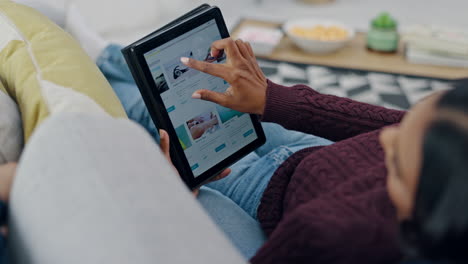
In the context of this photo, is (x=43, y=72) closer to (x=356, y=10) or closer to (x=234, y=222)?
(x=234, y=222)

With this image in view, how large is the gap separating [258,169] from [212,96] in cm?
24

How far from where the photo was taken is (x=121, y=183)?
1.64 feet

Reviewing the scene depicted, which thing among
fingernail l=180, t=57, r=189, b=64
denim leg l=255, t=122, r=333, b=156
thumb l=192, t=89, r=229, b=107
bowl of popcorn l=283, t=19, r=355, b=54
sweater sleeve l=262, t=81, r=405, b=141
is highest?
fingernail l=180, t=57, r=189, b=64

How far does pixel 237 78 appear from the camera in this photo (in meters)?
0.84

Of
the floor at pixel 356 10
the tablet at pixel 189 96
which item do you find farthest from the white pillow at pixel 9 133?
the floor at pixel 356 10

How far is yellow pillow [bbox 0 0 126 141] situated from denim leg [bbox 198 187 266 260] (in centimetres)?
27

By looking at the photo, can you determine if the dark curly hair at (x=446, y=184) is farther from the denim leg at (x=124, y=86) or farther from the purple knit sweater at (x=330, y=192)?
the denim leg at (x=124, y=86)

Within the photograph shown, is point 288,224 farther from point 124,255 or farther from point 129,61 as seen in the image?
point 129,61

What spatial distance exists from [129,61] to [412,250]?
512mm

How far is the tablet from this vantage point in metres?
0.80

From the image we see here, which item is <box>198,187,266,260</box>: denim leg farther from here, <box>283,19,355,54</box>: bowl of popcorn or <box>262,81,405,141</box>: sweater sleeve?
<box>283,19,355,54</box>: bowl of popcorn

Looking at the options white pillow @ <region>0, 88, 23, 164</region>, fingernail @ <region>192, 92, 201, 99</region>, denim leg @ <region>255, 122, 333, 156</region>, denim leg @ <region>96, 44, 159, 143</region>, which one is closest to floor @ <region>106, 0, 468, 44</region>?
denim leg @ <region>96, 44, 159, 143</region>

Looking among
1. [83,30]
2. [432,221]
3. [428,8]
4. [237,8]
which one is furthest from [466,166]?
[428,8]

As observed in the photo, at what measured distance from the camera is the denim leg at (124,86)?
3.84 feet
